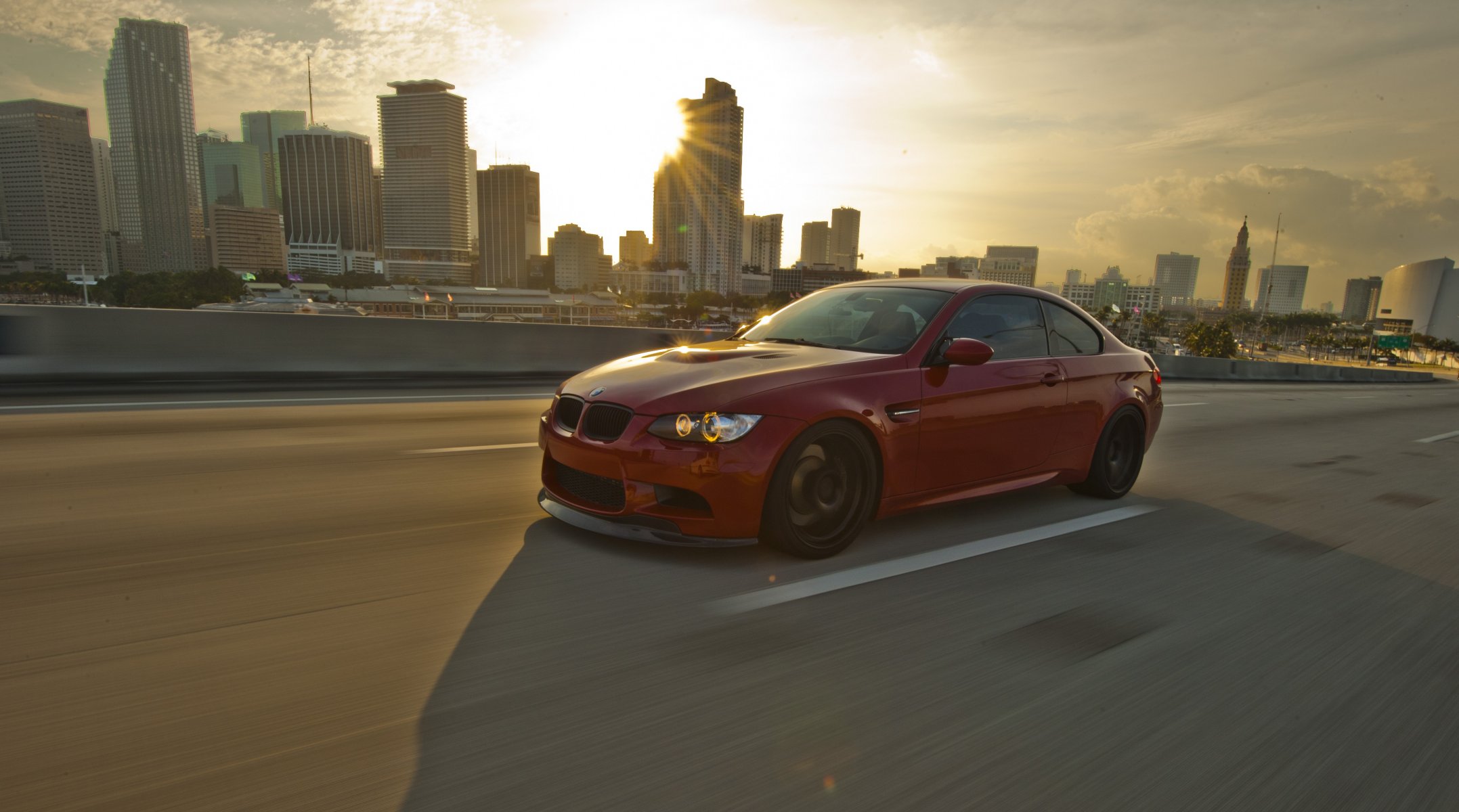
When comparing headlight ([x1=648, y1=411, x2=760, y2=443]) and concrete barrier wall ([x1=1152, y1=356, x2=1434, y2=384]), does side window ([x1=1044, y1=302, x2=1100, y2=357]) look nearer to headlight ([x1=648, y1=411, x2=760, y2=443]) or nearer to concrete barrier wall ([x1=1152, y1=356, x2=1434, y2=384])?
headlight ([x1=648, y1=411, x2=760, y2=443])

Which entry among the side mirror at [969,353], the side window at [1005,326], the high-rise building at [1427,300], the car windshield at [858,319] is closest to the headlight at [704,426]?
the car windshield at [858,319]

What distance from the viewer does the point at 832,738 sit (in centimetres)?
239

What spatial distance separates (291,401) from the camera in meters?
8.71

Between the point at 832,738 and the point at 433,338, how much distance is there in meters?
10.6

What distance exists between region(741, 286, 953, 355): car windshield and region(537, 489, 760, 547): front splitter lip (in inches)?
54.0

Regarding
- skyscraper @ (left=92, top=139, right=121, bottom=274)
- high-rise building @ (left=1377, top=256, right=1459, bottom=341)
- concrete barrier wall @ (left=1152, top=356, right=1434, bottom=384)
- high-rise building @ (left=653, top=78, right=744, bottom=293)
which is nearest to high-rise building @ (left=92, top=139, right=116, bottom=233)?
skyscraper @ (left=92, top=139, right=121, bottom=274)

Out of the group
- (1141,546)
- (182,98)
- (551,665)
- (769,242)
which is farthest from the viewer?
(769,242)

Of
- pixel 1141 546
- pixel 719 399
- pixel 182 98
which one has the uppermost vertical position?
pixel 182 98

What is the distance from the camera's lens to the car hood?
3.76 metres

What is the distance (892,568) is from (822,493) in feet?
1.61

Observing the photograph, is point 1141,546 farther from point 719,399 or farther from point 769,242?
point 769,242

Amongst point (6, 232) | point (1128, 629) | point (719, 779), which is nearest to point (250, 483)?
point (719, 779)

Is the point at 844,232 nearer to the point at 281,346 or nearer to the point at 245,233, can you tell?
the point at 245,233

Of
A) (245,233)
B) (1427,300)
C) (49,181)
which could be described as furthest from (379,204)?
(1427,300)
